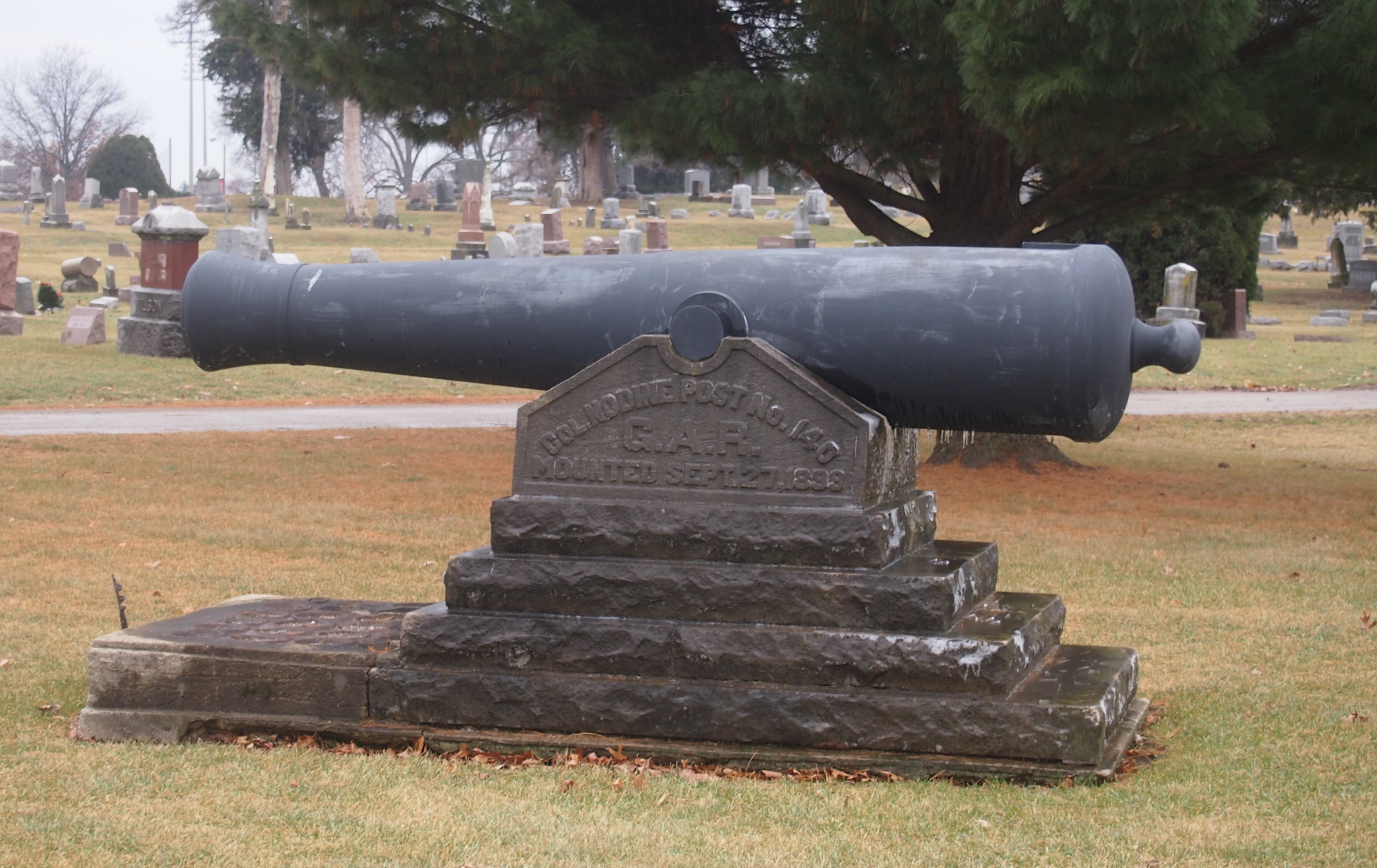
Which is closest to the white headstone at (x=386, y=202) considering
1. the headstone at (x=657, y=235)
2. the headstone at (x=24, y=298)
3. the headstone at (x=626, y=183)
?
the headstone at (x=657, y=235)

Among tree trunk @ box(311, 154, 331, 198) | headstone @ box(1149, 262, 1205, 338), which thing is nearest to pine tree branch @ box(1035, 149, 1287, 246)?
headstone @ box(1149, 262, 1205, 338)

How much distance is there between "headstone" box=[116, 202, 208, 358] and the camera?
17.9 m

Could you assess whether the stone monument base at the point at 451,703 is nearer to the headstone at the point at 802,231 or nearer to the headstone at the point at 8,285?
the headstone at the point at 8,285

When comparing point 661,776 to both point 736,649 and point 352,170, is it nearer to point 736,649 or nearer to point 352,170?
point 736,649

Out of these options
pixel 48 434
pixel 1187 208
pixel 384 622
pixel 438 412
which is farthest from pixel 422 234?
pixel 384 622

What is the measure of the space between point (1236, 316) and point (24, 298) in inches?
713

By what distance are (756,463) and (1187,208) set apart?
796 centimetres

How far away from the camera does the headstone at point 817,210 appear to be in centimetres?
4300

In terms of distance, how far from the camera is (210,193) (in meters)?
45.9

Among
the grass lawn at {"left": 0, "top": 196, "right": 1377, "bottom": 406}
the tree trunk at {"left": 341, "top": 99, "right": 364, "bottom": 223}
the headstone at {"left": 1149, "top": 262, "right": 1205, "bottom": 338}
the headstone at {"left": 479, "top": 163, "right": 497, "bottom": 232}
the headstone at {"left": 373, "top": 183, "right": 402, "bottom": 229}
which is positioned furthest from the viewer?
the tree trunk at {"left": 341, "top": 99, "right": 364, "bottom": 223}

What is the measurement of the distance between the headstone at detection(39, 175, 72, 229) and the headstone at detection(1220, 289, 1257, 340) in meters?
30.0

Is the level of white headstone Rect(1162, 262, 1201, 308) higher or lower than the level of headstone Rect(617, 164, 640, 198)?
lower

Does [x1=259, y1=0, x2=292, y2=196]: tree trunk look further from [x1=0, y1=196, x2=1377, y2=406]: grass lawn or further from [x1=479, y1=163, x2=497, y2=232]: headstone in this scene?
[x1=0, y1=196, x2=1377, y2=406]: grass lawn

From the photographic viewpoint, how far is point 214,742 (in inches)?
169
